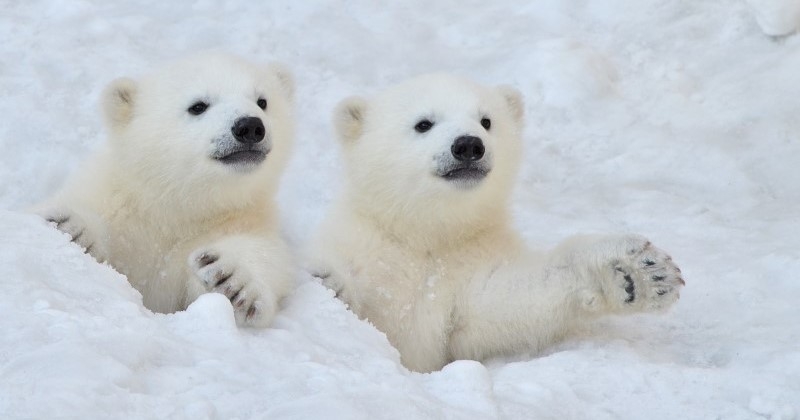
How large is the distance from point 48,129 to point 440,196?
2992mm

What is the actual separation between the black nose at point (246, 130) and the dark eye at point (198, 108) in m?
0.31

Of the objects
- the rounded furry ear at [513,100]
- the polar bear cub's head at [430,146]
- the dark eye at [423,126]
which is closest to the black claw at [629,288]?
the polar bear cub's head at [430,146]

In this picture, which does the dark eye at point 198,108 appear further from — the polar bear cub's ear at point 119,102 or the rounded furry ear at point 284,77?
the rounded furry ear at point 284,77

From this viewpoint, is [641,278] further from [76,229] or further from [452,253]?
[76,229]

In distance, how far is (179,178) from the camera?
16.5 ft

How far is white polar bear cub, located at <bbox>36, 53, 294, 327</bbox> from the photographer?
4875 millimetres

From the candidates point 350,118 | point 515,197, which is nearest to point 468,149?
point 350,118

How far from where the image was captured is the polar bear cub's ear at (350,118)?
216 inches

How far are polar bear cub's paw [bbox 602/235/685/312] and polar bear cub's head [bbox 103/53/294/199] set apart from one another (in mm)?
1720

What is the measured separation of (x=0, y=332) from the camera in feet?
9.92

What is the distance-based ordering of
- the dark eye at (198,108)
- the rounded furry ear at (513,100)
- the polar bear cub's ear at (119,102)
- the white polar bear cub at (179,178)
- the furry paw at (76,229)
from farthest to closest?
1. the rounded furry ear at (513,100)
2. the polar bear cub's ear at (119,102)
3. the dark eye at (198,108)
4. the white polar bear cub at (179,178)
5. the furry paw at (76,229)

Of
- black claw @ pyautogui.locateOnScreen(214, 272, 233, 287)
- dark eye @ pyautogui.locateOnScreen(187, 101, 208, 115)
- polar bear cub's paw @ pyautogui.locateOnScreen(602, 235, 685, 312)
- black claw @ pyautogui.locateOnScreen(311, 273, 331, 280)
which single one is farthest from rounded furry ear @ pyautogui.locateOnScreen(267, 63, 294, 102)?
polar bear cub's paw @ pyautogui.locateOnScreen(602, 235, 685, 312)

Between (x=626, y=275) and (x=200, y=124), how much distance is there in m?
2.10

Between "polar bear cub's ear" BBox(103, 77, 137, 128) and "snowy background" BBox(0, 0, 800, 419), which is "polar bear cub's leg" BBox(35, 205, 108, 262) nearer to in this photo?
"snowy background" BBox(0, 0, 800, 419)
